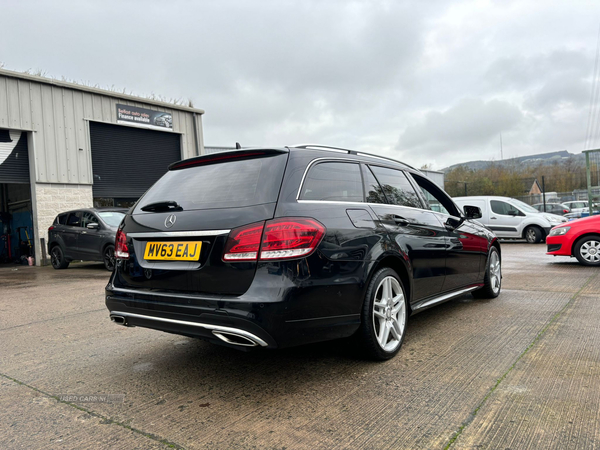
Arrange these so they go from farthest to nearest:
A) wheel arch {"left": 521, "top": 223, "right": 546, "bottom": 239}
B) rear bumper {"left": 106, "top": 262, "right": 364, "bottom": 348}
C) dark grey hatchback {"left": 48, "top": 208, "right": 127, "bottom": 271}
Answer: wheel arch {"left": 521, "top": 223, "right": 546, "bottom": 239}, dark grey hatchback {"left": 48, "top": 208, "right": 127, "bottom": 271}, rear bumper {"left": 106, "top": 262, "right": 364, "bottom": 348}

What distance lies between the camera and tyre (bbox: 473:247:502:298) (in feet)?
18.4

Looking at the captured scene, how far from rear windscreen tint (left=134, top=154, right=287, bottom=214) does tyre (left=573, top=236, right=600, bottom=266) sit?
7973 millimetres

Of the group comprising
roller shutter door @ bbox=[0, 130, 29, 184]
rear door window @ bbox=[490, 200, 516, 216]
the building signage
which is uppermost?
the building signage

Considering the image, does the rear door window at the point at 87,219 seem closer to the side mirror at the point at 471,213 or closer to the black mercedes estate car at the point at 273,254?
the black mercedes estate car at the point at 273,254

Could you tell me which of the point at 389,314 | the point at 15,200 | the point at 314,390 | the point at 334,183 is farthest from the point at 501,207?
the point at 15,200

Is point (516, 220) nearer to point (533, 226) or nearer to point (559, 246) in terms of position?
point (533, 226)

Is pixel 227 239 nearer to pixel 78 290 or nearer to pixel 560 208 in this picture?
pixel 78 290

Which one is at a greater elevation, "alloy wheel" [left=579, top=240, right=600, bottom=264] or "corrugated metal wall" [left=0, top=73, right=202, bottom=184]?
"corrugated metal wall" [left=0, top=73, right=202, bottom=184]

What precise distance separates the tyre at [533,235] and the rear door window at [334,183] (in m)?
13.2

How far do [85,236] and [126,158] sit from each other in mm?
5944

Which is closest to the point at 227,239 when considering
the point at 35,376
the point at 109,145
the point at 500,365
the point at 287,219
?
the point at 287,219

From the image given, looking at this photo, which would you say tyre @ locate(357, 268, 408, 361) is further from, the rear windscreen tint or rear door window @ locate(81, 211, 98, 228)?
rear door window @ locate(81, 211, 98, 228)

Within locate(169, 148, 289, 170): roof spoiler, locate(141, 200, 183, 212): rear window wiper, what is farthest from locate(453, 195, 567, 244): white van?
locate(141, 200, 183, 212): rear window wiper

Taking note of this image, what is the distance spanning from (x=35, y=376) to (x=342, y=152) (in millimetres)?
2798
